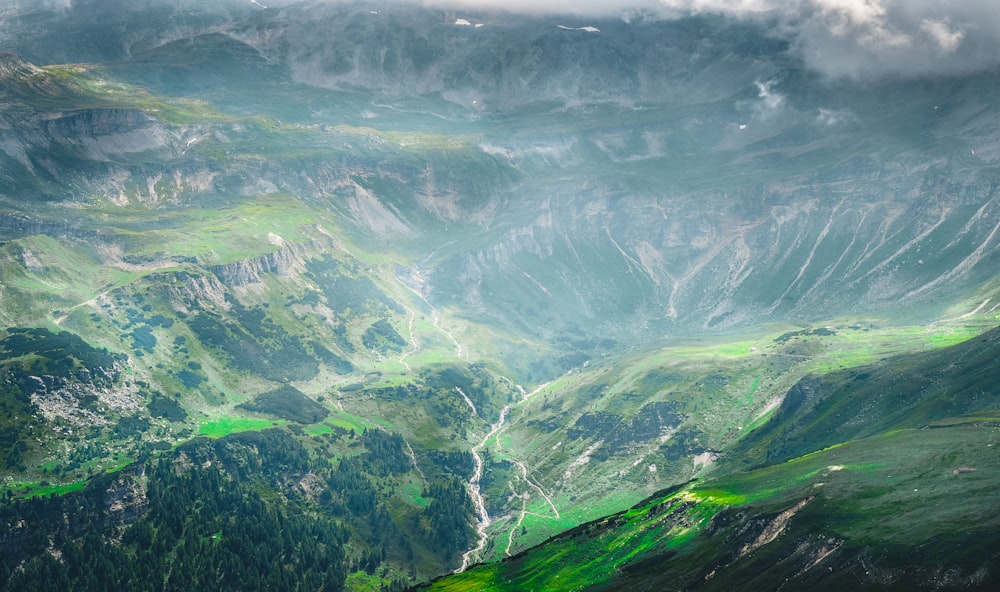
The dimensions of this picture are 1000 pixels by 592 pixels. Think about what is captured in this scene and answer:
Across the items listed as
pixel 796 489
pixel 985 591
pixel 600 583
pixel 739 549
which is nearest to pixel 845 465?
pixel 796 489

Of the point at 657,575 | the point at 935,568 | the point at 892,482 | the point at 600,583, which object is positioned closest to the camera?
the point at 935,568

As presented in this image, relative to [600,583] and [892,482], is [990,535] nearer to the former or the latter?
[892,482]

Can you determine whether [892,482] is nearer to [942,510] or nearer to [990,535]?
[942,510]

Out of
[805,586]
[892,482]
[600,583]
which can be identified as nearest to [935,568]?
[805,586]

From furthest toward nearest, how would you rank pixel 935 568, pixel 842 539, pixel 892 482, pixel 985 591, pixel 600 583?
1. pixel 600 583
2. pixel 892 482
3. pixel 842 539
4. pixel 935 568
5. pixel 985 591

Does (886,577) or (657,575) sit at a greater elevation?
(886,577)

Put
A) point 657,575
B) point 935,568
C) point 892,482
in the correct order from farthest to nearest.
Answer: point 657,575
point 892,482
point 935,568

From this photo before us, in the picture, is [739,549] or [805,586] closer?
[805,586]

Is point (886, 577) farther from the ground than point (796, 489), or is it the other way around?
point (886, 577)

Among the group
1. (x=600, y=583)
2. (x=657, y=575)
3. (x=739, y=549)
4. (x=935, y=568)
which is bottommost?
(x=600, y=583)
